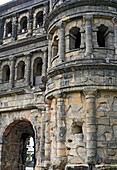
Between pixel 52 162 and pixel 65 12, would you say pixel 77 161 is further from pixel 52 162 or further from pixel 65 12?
pixel 65 12

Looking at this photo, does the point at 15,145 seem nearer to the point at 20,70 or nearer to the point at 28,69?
the point at 20,70

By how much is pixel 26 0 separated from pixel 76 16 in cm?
641

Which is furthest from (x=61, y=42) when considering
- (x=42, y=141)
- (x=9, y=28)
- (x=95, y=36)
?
(x=9, y=28)

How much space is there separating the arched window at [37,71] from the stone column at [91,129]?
5047 millimetres

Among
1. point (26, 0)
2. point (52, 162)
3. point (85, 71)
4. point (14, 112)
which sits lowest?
point (52, 162)

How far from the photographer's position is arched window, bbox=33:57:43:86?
52.9 feet

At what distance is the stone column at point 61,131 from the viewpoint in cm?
1164

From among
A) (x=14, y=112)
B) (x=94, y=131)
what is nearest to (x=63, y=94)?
(x=94, y=131)

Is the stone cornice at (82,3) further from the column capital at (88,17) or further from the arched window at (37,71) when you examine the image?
the arched window at (37,71)

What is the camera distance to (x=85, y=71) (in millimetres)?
12047

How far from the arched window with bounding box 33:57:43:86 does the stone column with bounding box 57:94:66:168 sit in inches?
159

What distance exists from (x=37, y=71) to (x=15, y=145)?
15.1 ft

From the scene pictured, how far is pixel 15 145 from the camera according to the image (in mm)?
17094

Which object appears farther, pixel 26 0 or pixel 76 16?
pixel 26 0
